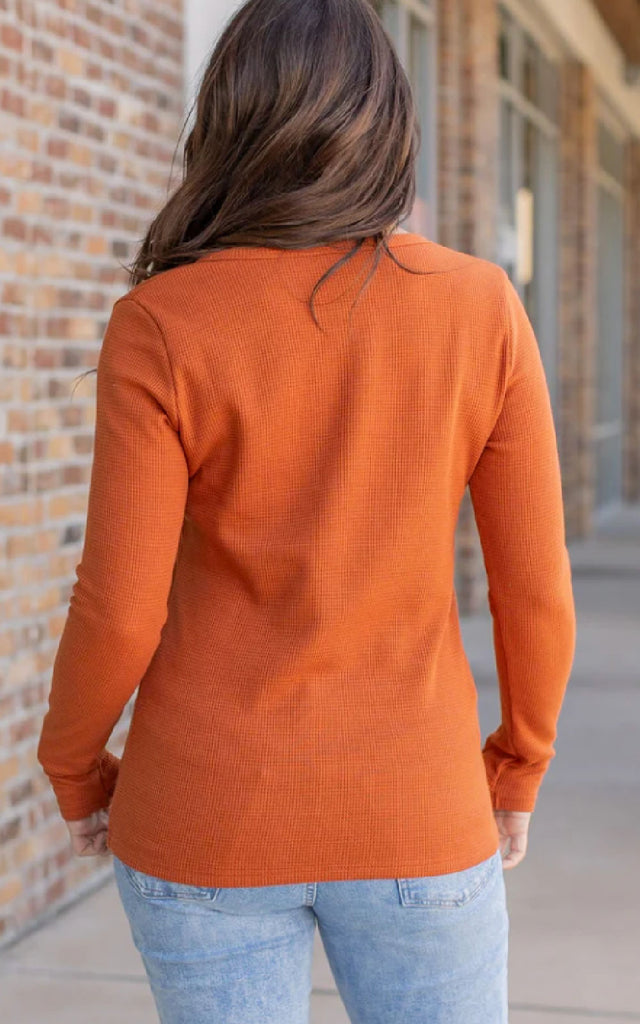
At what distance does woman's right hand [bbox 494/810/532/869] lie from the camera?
176 centimetres

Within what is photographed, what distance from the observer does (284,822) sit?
4.83 ft

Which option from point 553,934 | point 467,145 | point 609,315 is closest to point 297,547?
point 553,934

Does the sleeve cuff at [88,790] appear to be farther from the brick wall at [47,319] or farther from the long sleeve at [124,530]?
the brick wall at [47,319]

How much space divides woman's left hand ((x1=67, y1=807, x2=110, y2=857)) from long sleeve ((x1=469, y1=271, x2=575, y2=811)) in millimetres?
487

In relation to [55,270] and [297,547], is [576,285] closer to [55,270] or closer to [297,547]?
[55,270]

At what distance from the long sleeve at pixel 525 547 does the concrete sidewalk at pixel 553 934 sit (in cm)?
182

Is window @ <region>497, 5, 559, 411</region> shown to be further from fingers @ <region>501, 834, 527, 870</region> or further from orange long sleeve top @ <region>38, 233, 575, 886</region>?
orange long sleeve top @ <region>38, 233, 575, 886</region>

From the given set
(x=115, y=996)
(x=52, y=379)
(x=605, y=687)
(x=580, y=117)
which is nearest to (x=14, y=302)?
(x=52, y=379)

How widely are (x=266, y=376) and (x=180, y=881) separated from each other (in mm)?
523

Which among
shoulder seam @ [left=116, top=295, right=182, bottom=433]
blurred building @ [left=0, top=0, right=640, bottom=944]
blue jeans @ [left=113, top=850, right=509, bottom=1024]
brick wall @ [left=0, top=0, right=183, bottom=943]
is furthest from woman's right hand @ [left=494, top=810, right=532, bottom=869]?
brick wall @ [left=0, top=0, right=183, bottom=943]

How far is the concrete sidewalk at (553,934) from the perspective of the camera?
3.32 metres

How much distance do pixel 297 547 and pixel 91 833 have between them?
493mm

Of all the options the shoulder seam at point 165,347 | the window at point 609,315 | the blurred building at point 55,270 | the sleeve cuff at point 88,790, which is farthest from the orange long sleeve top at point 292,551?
the window at point 609,315

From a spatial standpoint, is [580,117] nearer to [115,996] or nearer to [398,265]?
[115,996]
